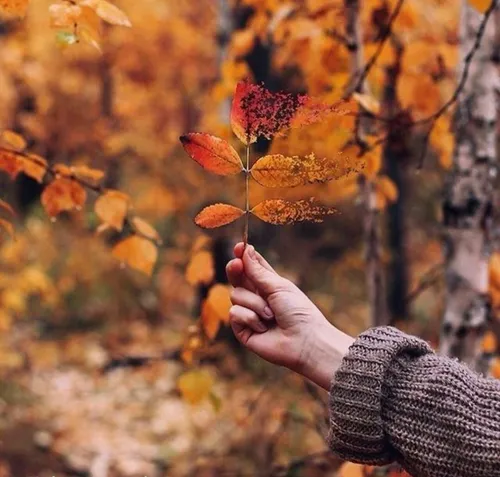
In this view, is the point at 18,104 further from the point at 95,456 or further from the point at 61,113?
the point at 95,456

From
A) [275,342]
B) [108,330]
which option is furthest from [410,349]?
[108,330]

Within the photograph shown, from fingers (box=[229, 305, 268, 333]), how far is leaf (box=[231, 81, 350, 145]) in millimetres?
256

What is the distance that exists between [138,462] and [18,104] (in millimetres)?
6960

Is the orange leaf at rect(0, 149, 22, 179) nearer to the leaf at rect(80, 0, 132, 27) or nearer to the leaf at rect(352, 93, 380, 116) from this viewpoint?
the leaf at rect(80, 0, 132, 27)

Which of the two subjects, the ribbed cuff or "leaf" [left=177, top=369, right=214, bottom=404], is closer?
the ribbed cuff

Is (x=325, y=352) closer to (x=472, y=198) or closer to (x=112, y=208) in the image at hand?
(x=112, y=208)

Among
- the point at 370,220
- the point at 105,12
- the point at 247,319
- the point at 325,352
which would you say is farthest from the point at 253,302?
the point at 370,220

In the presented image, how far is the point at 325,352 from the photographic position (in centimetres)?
106

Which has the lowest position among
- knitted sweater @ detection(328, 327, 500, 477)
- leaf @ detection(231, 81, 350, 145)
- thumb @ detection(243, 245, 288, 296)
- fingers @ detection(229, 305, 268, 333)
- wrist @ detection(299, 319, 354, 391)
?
knitted sweater @ detection(328, 327, 500, 477)

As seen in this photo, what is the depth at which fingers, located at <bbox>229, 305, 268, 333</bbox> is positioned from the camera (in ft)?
3.46

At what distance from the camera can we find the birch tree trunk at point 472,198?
6.35ft

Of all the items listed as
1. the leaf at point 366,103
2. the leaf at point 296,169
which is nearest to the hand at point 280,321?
the leaf at point 296,169

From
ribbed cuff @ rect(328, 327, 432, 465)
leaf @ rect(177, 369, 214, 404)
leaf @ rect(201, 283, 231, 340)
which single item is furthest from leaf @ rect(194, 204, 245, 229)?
leaf @ rect(177, 369, 214, 404)

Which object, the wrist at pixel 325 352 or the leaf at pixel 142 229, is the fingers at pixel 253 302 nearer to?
the wrist at pixel 325 352
